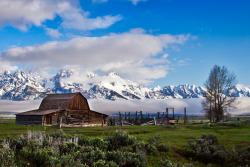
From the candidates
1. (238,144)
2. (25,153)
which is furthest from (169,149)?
(25,153)

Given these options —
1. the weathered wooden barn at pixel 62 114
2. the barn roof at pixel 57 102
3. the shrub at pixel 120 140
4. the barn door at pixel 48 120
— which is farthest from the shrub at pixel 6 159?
the barn roof at pixel 57 102

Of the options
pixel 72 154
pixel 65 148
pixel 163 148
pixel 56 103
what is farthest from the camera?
pixel 56 103

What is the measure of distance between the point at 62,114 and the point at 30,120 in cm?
690

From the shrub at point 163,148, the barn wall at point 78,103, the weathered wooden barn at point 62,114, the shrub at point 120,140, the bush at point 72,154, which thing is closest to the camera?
the bush at point 72,154

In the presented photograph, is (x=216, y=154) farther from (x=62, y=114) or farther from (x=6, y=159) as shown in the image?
(x=62, y=114)

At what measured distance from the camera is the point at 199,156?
1750cm

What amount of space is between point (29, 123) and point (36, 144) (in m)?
40.4

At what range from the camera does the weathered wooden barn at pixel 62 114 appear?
5045 cm

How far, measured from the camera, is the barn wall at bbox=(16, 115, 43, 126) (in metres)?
49.7

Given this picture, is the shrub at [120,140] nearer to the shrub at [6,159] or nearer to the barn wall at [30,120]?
the shrub at [6,159]

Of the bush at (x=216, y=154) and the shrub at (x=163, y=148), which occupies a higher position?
the shrub at (x=163, y=148)

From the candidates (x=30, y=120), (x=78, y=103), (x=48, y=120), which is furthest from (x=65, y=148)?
(x=78, y=103)

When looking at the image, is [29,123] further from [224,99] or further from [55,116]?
[224,99]

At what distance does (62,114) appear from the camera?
5362 cm
